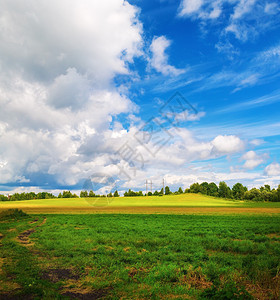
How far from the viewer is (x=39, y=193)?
190 metres

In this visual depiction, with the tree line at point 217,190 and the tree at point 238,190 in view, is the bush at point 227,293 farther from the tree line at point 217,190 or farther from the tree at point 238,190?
the tree at point 238,190

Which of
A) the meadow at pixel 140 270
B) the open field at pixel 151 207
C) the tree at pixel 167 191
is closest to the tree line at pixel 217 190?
the tree at pixel 167 191

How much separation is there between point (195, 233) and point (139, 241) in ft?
21.5

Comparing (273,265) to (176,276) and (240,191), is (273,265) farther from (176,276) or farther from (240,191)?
(240,191)

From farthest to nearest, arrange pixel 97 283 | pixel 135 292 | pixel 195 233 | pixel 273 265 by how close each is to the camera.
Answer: pixel 195 233, pixel 273 265, pixel 97 283, pixel 135 292

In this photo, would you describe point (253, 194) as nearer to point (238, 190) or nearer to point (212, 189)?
point (238, 190)

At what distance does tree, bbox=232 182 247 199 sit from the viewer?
582ft

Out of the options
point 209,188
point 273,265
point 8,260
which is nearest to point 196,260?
point 273,265

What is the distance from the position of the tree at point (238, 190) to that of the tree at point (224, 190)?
6.93 m

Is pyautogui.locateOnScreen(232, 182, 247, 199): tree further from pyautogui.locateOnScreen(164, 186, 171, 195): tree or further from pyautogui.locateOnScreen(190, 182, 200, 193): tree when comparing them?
pyautogui.locateOnScreen(164, 186, 171, 195): tree

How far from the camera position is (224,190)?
178875mm

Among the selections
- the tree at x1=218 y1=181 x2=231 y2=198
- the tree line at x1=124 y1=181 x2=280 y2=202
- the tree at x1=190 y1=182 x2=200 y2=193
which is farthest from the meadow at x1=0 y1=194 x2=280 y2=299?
the tree at x1=190 y1=182 x2=200 y2=193

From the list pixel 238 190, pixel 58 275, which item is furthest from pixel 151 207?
pixel 238 190

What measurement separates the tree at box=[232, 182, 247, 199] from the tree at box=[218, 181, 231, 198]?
693cm
